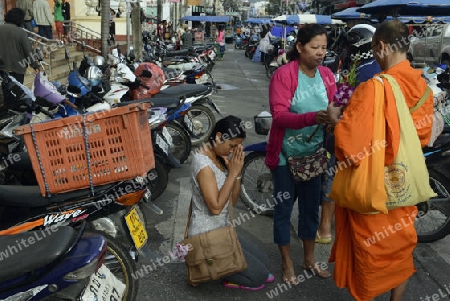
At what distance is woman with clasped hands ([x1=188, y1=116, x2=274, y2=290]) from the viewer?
299 centimetres

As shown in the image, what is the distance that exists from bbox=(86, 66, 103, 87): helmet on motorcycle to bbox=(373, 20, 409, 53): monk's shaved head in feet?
12.2

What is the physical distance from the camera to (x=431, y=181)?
13.2 ft

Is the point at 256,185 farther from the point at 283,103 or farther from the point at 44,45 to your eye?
the point at 44,45

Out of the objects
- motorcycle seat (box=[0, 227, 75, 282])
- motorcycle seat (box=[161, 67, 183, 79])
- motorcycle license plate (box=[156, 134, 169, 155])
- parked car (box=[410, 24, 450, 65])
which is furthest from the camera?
parked car (box=[410, 24, 450, 65])

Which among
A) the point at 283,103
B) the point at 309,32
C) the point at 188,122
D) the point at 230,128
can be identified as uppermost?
the point at 309,32

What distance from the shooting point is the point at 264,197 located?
4.78 metres

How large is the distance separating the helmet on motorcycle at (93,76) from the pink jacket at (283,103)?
2.91m

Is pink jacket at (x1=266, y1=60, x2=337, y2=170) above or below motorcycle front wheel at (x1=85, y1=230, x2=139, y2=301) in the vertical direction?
above

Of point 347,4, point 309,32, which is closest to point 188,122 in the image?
point 309,32

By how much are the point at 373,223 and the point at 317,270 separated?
3.76ft

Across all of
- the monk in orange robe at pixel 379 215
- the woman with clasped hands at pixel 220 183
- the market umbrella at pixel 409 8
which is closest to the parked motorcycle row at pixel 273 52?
the woman with clasped hands at pixel 220 183

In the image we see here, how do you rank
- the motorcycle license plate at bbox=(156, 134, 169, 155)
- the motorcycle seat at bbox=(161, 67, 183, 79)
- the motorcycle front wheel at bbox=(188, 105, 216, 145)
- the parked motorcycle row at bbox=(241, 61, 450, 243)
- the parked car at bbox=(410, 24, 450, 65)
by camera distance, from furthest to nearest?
the parked car at bbox=(410, 24, 450, 65) → the motorcycle seat at bbox=(161, 67, 183, 79) → the motorcycle front wheel at bbox=(188, 105, 216, 145) → the motorcycle license plate at bbox=(156, 134, 169, 155) → the parked motorcycle row at bbox=(241, 61, 450, 243)

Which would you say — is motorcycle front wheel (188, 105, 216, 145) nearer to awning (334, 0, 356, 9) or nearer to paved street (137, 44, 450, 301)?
paved street (137, 44, 450, 301)

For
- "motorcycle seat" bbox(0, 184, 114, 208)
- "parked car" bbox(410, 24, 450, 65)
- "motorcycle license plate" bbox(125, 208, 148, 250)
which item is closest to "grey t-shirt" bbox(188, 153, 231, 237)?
"motorcycle license plate" bbox(125, 208, 148, 250)
